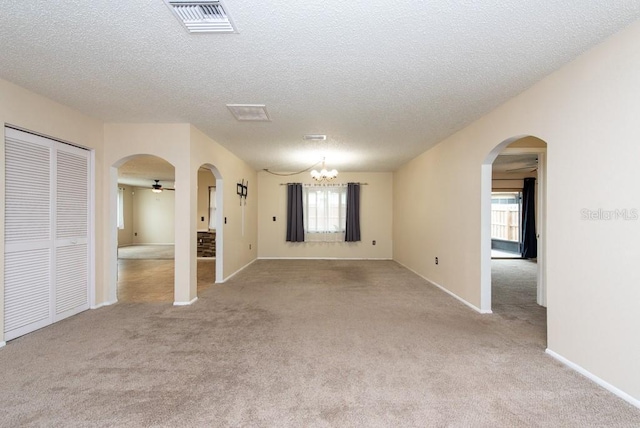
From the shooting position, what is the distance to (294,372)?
2.31 m

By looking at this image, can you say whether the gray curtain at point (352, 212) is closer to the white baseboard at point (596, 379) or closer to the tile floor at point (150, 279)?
the tile floor at point (150, 279)

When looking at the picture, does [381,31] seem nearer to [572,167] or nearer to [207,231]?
[572,167]

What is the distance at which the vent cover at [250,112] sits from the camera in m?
3.33

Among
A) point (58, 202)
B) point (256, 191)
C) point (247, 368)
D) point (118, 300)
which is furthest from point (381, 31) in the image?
point (256, 191)

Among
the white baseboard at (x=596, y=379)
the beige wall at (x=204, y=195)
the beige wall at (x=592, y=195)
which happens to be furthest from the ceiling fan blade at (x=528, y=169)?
the beige wall at (x=204, y=195)

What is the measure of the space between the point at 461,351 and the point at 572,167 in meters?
1.75

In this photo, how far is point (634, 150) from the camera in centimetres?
195

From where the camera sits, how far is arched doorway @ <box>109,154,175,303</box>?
14.8ft

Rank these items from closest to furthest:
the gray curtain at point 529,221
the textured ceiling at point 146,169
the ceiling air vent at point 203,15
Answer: the ceiling air vent at point 203,15 → the textured ceiling at point 146,169 → the gray curtain at point 529,221

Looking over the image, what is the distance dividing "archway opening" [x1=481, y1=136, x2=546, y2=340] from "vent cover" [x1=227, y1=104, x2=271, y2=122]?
8.70ft

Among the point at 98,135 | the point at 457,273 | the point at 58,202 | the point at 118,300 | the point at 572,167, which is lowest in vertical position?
the point at 118,300

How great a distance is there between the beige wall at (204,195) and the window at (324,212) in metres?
3.31

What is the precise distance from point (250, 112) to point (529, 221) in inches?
349

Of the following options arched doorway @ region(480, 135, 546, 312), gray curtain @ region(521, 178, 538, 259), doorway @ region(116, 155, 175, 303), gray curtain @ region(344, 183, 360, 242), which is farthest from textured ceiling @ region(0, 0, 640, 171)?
gray curtain @ region(521, 178, 538, 259)
